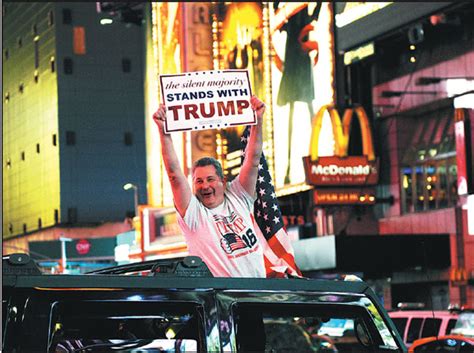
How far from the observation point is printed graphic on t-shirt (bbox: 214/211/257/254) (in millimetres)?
7348

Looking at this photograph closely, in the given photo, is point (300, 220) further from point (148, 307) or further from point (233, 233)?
point (148, 307)

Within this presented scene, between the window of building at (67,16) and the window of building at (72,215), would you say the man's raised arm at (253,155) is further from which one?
the window of building at (67,16)

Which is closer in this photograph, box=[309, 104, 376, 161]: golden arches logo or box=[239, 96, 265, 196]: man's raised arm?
box=[239, 96, 265, 196]: man's raised arm

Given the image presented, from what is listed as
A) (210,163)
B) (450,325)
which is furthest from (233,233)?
(450,325)

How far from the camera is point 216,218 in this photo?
7527 millimetres

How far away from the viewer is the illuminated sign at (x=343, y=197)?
37.1m

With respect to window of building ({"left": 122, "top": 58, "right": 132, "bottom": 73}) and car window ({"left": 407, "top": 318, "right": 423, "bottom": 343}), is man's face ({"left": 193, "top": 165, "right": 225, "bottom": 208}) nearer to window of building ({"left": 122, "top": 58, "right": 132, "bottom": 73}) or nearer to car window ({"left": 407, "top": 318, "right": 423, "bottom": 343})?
car window ({"left": 407, "top": 318, "right": 423, "bottom": 343})

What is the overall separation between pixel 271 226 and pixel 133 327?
374cm

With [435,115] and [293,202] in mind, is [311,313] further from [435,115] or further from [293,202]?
[293,202]

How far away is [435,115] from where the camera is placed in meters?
37.8

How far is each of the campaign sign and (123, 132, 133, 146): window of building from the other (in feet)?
286

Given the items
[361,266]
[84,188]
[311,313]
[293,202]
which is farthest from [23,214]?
[311,313]

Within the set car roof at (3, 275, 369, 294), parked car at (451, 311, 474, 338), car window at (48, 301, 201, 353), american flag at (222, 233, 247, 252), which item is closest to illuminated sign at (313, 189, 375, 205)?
parked car at (451, 311, 474, 338)

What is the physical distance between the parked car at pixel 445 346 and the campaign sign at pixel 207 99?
8152mm
